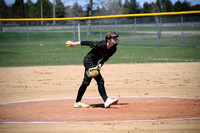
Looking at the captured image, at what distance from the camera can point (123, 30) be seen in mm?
29312

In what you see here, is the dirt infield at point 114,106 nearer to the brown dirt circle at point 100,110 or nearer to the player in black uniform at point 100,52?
the brown dirt circle at point 100,110

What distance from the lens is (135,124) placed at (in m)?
5.20

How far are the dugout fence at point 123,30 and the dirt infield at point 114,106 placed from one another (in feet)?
42.2

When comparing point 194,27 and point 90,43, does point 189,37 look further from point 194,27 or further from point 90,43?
point 90,43

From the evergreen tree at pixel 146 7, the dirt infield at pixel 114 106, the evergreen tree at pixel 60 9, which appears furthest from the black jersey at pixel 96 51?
the evergreen tree at pixel 60 9

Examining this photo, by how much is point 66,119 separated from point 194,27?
21.3 m

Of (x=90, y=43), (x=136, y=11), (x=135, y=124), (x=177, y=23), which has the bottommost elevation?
(x=135, y=124)

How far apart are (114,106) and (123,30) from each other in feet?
76.1

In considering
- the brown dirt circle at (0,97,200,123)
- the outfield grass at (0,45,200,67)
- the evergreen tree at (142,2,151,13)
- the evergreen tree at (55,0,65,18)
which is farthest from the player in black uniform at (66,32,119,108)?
the evergreen tree at (55,0,65,18)

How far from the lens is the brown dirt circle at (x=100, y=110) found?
5652 mm

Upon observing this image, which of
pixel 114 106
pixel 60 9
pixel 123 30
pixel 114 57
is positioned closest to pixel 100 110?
pixel 114 106

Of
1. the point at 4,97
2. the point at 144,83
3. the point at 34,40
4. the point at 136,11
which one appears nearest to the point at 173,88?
the point at 144,83

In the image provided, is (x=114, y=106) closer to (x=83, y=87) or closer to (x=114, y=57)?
(x=83, y=87)

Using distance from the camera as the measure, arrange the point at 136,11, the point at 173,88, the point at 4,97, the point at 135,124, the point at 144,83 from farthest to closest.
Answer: the point at 136,11
the point at 144,83
the point at 173,88
the point at 4,97
the point at 135,124
